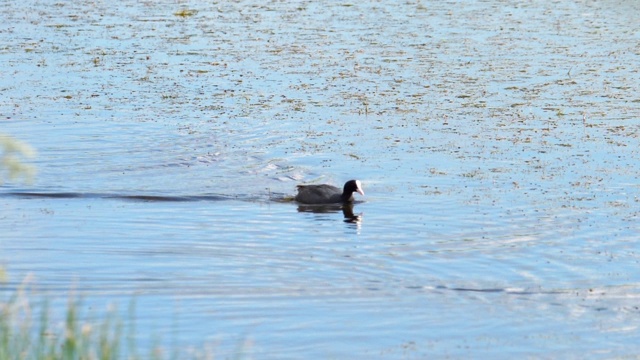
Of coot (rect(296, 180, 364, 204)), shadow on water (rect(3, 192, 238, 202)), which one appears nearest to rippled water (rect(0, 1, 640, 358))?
shadow on water (rect(3, 192, 238, 202))

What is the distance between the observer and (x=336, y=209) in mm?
13398

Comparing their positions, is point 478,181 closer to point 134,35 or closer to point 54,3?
point 134,35

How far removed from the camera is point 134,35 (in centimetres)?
2361

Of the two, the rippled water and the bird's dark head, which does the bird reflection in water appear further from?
the bird's dark head

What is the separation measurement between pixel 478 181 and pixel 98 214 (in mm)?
4124

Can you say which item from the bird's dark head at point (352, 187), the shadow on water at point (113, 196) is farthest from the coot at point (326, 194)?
the shadow on water at point (113, 196)

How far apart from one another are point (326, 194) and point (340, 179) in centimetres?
120

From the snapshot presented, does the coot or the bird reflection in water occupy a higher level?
the coot

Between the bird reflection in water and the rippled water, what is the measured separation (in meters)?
0.07

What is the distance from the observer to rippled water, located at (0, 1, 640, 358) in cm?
958

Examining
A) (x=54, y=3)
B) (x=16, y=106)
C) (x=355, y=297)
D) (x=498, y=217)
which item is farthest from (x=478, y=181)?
(x=54, y=3)

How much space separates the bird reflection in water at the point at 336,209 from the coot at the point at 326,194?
0.17 feet

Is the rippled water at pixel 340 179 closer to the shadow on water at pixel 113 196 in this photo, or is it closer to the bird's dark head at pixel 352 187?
the shadow on water at pixel 113 196

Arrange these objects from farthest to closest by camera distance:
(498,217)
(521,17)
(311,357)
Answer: (521,17)
(498,217)
(311,357)
